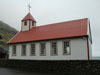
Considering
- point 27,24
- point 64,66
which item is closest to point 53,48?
point 64,66

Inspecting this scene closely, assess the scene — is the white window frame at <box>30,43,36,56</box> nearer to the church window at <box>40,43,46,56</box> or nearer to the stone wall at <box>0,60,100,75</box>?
the church window at <box>40,43,46,56</box>

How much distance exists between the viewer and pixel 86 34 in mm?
15242

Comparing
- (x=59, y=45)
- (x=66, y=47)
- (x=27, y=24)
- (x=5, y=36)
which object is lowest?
(x=66, y=47)

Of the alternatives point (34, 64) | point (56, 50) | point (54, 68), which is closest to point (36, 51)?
point (34, 64)

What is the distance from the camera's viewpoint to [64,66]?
591 inches

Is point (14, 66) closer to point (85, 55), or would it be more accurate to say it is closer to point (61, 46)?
point (61, 46)

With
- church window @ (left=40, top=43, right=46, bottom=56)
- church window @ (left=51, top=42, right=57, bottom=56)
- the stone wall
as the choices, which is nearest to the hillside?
the stone wall

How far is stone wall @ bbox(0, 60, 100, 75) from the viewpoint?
42.9 ft

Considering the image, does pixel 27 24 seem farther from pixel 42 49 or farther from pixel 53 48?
pixel 53 48

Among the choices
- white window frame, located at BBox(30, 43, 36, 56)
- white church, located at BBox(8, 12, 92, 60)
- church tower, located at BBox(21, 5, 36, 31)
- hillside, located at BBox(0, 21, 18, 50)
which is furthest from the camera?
hillside, located at BBox(0, 21, 18, 50)

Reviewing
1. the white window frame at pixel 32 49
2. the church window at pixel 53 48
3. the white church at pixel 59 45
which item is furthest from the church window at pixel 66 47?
the white window frame at pixel 32 49

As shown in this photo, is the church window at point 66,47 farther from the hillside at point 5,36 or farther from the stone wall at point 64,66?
the hillside at point 5,36

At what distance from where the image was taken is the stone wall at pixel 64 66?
1307 centimetres

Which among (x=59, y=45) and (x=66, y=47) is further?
(x=59, y=45)
